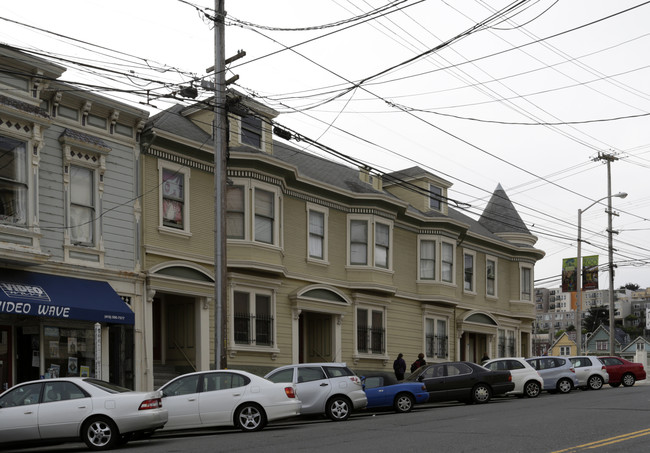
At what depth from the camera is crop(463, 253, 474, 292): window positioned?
122ft

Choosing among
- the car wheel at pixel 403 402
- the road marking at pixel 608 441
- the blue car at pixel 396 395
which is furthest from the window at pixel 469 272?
the road marking at pixel 608 441

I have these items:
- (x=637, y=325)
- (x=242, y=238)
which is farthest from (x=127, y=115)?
(x=637, y=325)

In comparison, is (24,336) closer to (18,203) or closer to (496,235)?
(18,203)

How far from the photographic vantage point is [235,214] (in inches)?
994

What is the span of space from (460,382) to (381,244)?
8.84m

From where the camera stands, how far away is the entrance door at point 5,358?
19141 mm

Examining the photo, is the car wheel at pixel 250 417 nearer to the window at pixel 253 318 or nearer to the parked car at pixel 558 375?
the window at pixel 253 318

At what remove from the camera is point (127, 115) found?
72.5 feet

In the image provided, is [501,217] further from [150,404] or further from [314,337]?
[150,404]

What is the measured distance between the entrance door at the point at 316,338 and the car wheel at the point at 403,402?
8010 millimetres

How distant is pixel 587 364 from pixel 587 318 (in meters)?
133

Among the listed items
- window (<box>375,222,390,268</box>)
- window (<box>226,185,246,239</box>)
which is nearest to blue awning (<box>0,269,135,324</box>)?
window (<box>226,185,246,239</box>)

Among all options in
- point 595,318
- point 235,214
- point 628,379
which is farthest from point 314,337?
point 595,318

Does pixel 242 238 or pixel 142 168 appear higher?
pixel 142 168
